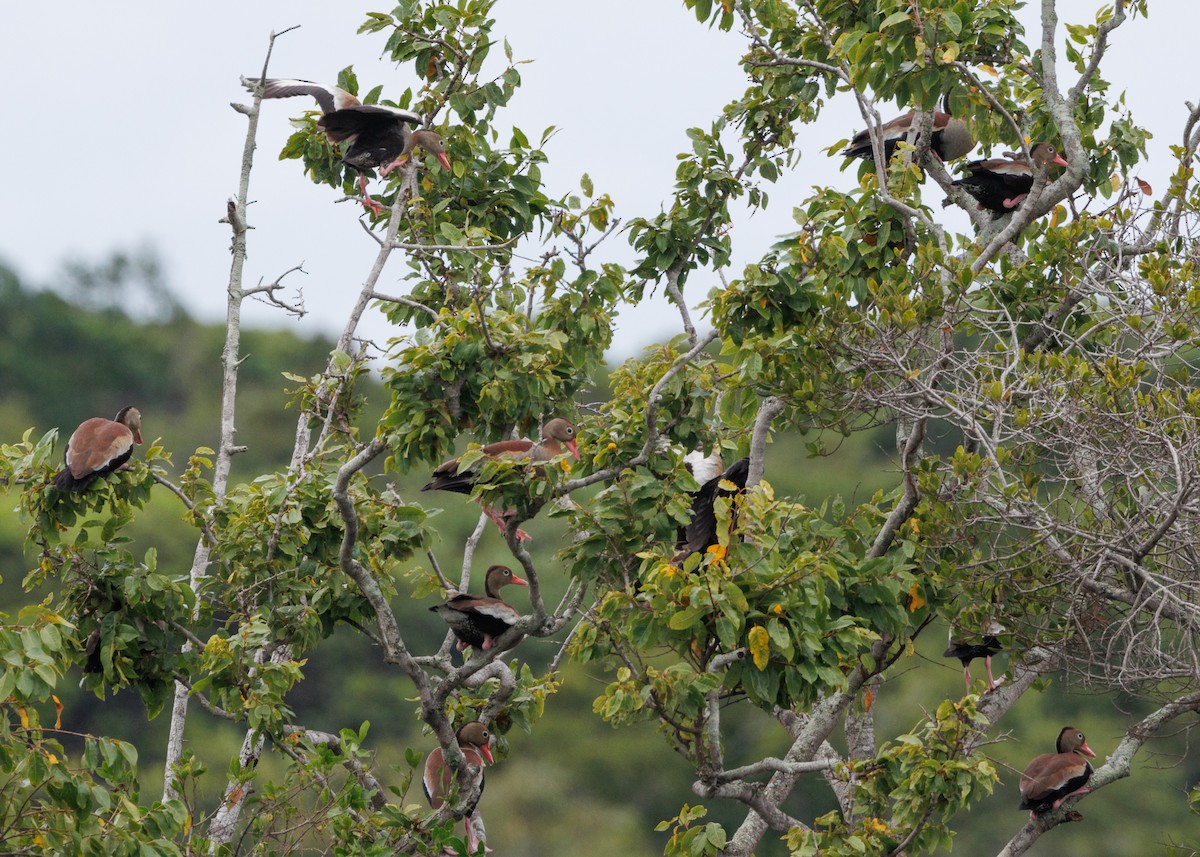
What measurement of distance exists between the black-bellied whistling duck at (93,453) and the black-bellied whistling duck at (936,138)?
3.55 meters

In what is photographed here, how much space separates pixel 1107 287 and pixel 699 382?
1580 mm

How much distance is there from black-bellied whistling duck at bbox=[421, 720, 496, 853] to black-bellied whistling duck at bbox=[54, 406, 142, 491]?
1578 millimetres

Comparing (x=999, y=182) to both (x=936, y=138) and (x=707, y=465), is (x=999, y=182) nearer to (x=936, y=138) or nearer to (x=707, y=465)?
(x=936, y=138)

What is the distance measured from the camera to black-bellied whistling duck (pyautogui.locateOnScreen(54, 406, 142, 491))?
519 centimetres

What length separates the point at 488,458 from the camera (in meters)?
4.71

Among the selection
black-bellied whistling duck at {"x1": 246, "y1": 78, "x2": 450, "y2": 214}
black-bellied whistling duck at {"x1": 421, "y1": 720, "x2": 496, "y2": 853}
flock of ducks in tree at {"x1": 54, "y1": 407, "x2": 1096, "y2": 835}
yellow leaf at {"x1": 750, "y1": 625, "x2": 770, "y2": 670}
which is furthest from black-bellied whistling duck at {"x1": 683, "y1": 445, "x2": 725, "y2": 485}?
black-bellied whistling duck at {"x1": 246, "y1": 78, "x2": 450, "y2": 214}

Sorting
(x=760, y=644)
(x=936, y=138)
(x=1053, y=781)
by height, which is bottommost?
(x=1053, y=781)

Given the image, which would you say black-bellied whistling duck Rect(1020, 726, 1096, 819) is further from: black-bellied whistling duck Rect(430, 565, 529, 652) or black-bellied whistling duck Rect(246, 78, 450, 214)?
black-bellied whistling duck Rect(246, 78, 450, 214)

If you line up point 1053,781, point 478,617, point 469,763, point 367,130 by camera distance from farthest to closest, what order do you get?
1. point 367,130
2. point 1053,781
3. point 478,617
4. point 469,763

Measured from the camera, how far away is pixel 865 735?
642 centimetres

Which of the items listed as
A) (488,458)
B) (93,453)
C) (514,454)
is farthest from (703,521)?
(93,453)

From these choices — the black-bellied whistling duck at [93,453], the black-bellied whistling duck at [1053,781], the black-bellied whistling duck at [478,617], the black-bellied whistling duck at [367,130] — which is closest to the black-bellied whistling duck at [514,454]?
the black-bellied whistling duck at [478,617]

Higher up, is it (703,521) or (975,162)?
(975,162)

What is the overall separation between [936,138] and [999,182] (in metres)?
0.80
